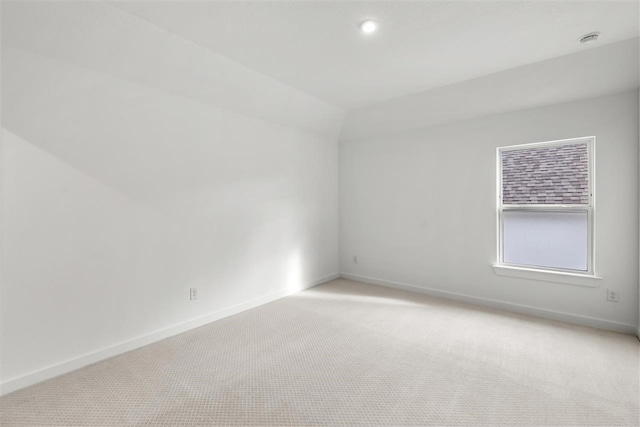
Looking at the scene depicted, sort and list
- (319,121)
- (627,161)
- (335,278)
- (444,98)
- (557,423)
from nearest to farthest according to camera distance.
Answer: (557,423)
(627,161)
(444,98)
(319,121)
(335,278)

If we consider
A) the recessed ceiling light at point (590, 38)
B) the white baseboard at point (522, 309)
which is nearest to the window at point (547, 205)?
the white baseboard at point (522, 309)

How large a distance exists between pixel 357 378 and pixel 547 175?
117 inches

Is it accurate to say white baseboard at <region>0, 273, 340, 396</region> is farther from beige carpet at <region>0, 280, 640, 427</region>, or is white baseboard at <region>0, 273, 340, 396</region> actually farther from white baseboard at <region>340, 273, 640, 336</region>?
white baseboard at <region>340, 273, 640, 336</region>

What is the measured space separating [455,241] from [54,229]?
4.03 m

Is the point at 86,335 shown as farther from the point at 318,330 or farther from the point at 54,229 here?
the point at 318,330

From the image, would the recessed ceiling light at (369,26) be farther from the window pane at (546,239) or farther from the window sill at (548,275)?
the window sill at (548,275)

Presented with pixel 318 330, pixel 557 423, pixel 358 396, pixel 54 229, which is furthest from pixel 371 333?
pixel 54 229

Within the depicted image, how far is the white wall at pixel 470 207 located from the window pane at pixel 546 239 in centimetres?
16

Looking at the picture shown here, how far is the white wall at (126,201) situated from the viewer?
81.4 inches

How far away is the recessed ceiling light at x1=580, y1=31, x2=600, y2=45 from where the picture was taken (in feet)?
7.62

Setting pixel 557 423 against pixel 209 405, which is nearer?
pixel 557 423

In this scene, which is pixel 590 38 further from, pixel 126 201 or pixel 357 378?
pixel 126 201

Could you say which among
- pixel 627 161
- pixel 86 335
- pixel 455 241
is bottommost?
pixel 86 335

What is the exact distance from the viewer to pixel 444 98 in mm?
3527
